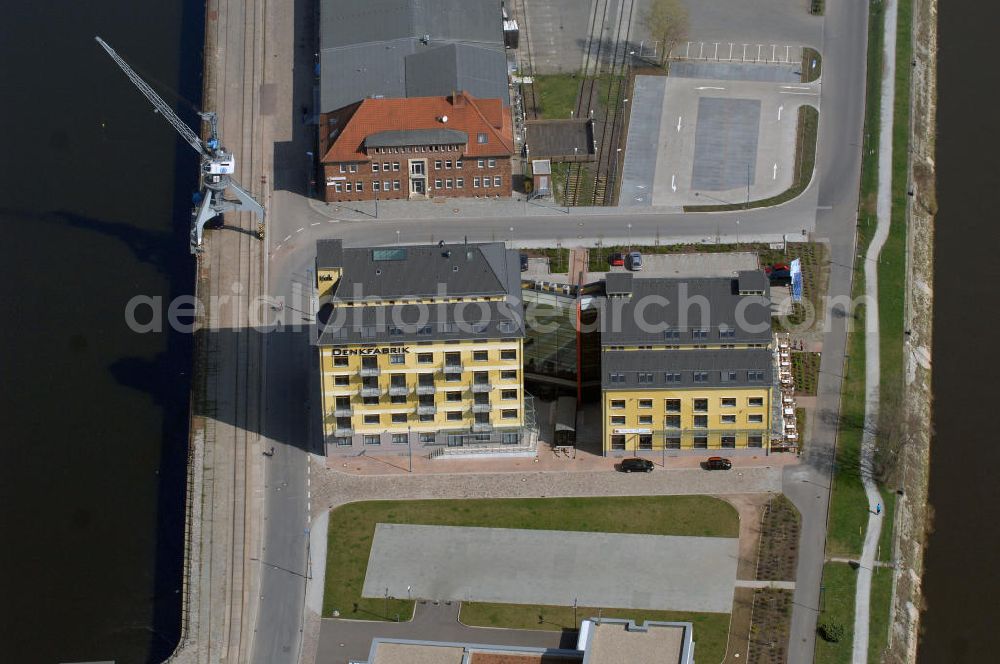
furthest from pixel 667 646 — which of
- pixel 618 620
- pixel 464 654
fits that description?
pixel 464 654

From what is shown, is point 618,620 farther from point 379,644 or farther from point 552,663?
point 379,644

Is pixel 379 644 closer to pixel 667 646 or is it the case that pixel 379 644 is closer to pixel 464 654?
pixel 464 654

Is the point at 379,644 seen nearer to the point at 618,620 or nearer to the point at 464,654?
the point at 464,654

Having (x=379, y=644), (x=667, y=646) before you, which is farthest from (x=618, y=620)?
(x=379, y=644)

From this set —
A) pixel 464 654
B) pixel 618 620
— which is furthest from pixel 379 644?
pixel 618 620

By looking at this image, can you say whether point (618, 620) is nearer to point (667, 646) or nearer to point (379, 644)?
point (667, 646)
